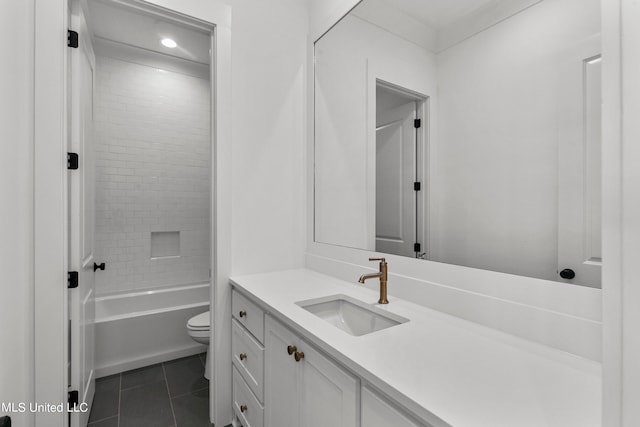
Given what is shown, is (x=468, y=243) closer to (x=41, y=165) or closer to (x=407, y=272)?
(x=407, y=272)

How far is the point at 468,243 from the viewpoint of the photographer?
1107 mm

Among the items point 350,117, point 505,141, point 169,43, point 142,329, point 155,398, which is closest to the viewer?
point 505,141

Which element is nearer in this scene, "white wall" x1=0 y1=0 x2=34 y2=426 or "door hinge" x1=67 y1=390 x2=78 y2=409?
"white wall" x1=0 y1=0 x2=34 y2=426

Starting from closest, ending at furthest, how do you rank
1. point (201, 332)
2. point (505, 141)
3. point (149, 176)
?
1. point (505, 141)
2. point (201, 332)
3. point (149, 176)

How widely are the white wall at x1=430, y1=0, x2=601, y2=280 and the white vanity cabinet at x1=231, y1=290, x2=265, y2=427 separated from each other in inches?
34.3

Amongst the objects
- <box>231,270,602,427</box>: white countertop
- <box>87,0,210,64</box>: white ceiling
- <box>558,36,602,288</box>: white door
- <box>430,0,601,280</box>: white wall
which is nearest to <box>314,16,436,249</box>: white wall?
<box>430,0,601,280</box>: white wall

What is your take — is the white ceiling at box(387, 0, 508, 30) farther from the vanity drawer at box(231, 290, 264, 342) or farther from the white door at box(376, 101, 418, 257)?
the vanity drawer at box(231, 290, 264, 342)

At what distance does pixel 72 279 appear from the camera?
53.9 inches

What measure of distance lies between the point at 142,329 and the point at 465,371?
2.51 metres

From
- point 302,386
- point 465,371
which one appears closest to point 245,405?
point 302,386

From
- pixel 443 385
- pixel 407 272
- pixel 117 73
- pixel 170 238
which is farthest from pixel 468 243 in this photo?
pixel 117 73

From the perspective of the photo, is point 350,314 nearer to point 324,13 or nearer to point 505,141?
point 505,141

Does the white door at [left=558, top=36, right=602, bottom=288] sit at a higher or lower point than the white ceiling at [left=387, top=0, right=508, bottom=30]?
lower

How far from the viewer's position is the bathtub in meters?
2.26
